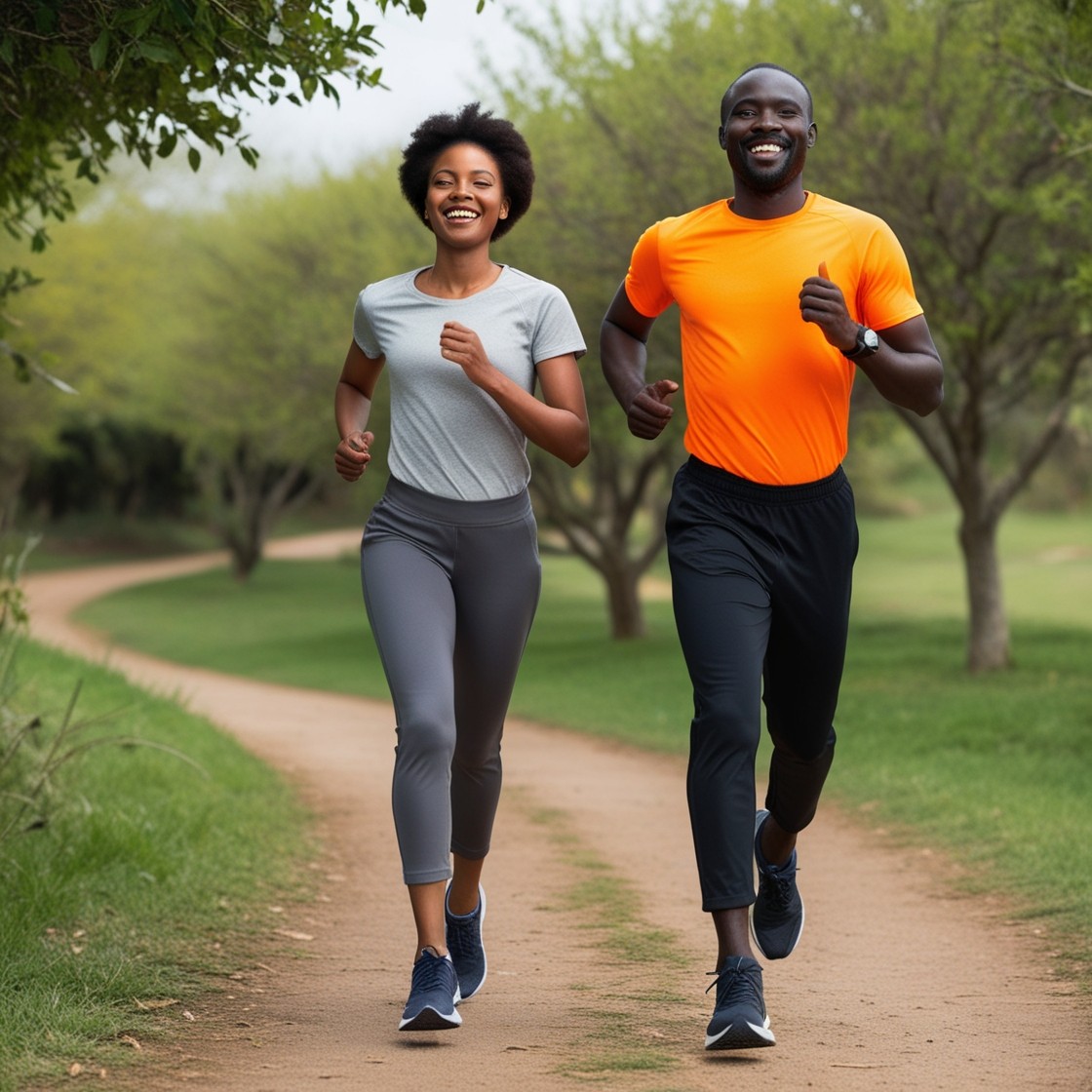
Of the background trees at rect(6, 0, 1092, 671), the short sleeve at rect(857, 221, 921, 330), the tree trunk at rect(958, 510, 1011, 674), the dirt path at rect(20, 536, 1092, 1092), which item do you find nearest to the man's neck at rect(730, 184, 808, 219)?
the short sleeve at rect(857, 221, 921, 330)

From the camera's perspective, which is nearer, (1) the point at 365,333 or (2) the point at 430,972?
(2) the point at 430,972

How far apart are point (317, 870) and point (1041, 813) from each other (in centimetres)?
411

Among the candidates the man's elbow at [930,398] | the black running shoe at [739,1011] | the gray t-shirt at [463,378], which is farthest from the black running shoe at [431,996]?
the man's elbow at [930,398]

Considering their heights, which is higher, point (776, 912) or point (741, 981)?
point (741, 981)

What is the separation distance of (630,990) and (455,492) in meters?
1.70

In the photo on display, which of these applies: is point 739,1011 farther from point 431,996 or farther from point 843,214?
point 843,214

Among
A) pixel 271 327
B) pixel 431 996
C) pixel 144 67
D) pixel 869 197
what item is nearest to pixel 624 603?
pixel 271 327

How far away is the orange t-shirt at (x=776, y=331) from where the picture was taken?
447cm

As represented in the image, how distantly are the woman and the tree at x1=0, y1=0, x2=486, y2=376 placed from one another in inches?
31.6

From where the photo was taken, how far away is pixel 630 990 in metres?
5.30

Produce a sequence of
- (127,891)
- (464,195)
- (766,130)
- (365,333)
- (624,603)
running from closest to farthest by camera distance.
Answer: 1. (766,130)
2. (464,195)
3. (365,333)
4. (127,891)
5. (624,603)

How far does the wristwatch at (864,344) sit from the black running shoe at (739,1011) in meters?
1.52

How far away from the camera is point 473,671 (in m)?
4.76

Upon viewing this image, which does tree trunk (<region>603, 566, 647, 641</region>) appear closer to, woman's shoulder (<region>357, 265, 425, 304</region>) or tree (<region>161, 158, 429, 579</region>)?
tree (<region>161, 158, 429, 579</region>)
